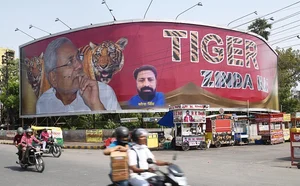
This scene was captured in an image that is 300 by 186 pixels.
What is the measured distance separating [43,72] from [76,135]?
1255cm

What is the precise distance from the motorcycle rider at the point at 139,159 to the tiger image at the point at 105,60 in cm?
3015

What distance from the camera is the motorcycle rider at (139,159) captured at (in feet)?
18.5

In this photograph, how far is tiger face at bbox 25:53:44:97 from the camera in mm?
→ 42750

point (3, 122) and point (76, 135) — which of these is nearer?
point (76, 135)

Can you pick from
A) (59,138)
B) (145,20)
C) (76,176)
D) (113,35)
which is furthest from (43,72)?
(76,176)

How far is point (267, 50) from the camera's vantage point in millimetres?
46969

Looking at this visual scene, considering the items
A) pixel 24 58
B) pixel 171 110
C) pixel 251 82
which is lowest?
pixel 171 110

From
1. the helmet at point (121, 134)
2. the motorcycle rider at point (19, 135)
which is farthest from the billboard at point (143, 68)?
the helmet at point (121, 134)

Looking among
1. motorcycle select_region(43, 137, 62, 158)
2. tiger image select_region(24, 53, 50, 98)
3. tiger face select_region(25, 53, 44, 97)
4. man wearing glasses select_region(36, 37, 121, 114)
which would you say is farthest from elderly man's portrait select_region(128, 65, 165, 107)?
motorcycle select_region(43, 137, 62, 158)

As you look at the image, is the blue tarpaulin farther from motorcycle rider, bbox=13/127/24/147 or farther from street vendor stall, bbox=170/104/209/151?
motorcycle rider, bbox=13/127/24/147

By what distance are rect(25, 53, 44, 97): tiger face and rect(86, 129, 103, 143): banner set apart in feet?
46.3

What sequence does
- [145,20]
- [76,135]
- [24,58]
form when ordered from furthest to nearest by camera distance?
[24,58], [145,20], [76,135]

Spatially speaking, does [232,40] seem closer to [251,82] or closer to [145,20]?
[251,82]

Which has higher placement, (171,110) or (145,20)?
(145,20)
